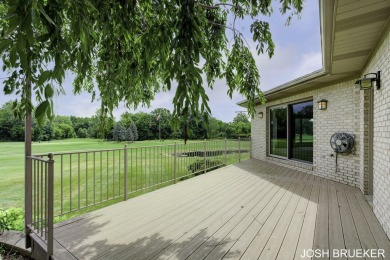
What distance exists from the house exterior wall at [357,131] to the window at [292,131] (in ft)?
0.84

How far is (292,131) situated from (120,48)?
615 centimetres

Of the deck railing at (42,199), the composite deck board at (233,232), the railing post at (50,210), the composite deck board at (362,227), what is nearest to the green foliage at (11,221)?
the deck railing at (42,199)

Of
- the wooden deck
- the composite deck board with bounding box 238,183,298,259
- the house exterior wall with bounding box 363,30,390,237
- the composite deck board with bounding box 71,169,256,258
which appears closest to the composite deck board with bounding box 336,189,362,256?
the wooden deck

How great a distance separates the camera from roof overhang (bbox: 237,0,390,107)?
2195 millimetres

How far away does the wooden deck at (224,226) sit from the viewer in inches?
86.6

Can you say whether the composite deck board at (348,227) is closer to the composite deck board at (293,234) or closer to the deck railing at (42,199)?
the composite deck board at (293,234)

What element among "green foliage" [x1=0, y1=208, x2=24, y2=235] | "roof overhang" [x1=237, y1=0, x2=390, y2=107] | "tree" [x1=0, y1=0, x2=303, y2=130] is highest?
"roof overhang" [x1=237, y1=0, x2=390, y2=107]

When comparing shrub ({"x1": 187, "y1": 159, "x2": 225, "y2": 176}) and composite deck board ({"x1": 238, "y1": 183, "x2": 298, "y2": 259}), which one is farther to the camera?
shrub ({"x1": 187, "y1": 159, "x2": 225, "y2": 176})

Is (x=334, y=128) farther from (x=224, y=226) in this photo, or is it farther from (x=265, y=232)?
(x=224, y=226)

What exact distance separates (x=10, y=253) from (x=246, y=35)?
402 cm

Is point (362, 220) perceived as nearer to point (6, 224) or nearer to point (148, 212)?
point (148, 212)

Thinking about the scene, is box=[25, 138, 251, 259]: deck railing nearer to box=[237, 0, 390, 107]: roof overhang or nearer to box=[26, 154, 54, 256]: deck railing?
box=[26, 154, 54, 256]: deck railing

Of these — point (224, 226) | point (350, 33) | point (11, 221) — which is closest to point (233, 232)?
point (224, 226)

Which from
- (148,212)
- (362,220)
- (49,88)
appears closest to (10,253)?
(148,212)
